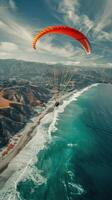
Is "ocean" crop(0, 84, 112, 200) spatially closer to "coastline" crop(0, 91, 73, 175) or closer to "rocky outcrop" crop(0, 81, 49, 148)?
"coastline" crop(0, 91, 73, 175)

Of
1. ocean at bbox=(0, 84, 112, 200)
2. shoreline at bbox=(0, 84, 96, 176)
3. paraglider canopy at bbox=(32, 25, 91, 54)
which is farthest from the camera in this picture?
shoreline at bbox=(0, 84, 96, 176)

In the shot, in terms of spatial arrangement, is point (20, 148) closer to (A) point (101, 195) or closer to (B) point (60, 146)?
(B) point (60, 146)

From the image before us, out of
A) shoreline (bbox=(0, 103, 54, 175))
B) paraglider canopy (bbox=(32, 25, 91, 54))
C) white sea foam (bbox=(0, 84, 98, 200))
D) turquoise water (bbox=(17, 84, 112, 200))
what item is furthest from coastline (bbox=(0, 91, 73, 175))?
paraglider canopy (bbox=(32, 25, 91, 54))

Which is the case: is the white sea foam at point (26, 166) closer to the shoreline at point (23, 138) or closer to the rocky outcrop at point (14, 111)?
the shoreline at point (23, 138)

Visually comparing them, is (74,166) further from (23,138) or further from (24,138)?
(23,138)

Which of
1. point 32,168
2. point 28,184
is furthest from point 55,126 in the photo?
point 28,184

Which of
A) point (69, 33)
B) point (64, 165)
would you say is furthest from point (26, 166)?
point (69, 33)

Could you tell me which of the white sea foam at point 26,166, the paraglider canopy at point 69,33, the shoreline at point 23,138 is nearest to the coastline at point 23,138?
the shoreline at point 23,138
